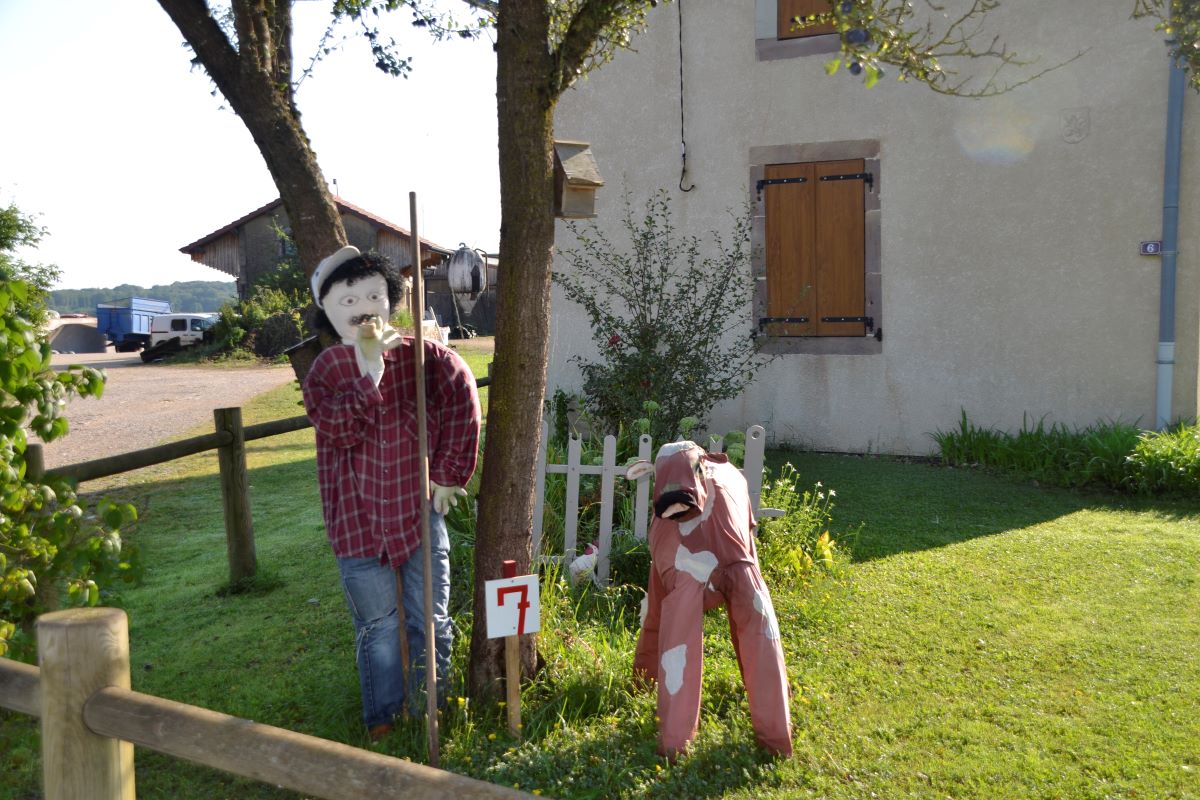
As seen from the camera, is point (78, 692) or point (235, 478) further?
point (235, 478)

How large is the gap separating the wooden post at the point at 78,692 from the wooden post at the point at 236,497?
11.7 ft

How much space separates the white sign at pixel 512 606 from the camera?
3332 millimetres

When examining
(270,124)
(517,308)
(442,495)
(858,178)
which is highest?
(858,178)

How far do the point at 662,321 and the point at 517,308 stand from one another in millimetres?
4119

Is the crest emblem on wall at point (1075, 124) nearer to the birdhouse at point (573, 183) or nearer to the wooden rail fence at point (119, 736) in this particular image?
the birdhouse at point (573, 183)

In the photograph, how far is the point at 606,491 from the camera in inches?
207

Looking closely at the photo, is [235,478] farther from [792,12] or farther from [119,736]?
[792,12]

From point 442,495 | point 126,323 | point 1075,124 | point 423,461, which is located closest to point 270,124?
point 442,495

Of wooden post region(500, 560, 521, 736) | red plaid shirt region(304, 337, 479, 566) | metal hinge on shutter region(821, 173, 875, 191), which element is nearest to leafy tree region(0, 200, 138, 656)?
red plaid shirt region(304, 337, 479, 566)

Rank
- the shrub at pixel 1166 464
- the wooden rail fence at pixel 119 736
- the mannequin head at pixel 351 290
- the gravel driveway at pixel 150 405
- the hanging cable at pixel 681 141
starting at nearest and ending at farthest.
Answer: the wooden rail fence at pixel 119 736 → the mannequin head at pixel 351 290 → the shrub at pixel 1166 464 → the hanging cable at pixel 681 141 → the gravel driveway at pixel 150 405

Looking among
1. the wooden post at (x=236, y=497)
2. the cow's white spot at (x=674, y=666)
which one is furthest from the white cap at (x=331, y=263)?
the wooden post at (x=236, y=497)

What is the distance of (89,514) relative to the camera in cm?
752

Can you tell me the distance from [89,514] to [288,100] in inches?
181

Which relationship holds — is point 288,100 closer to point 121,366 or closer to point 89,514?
point 89,514
